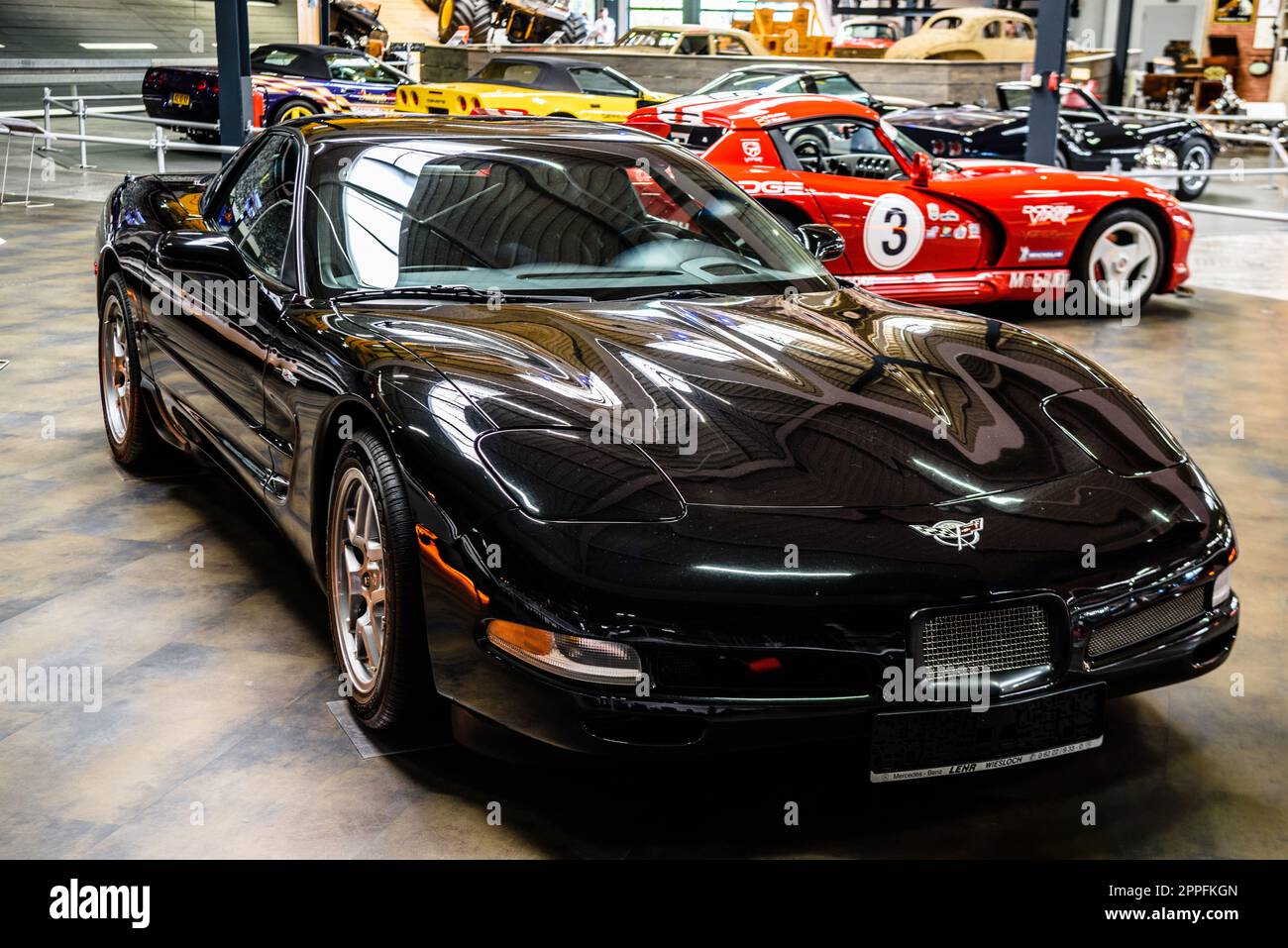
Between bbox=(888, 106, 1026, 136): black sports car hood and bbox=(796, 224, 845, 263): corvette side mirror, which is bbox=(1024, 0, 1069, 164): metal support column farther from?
bbox=(796, 224, 845, 263): corvette side mirror

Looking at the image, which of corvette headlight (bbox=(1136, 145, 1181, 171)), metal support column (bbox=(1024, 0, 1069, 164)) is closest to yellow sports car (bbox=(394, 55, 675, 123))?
metal support column (bbox=(1024, 0, 1069, 164))

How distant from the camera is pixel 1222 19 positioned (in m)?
29.9

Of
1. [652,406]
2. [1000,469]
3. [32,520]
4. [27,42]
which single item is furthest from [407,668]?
[27,42]

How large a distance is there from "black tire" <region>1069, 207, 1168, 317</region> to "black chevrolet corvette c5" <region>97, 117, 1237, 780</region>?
192 inches

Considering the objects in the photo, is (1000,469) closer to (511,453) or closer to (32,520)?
(511,453)

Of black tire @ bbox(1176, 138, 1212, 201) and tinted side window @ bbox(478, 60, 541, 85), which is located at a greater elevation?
tinted side window @ bbox(478, 60, 541, 85)

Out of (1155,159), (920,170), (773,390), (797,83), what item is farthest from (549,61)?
(773,390)

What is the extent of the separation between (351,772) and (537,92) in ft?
41.2

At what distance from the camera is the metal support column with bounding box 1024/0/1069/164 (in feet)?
33.9

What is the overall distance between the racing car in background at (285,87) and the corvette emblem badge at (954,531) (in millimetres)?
14534

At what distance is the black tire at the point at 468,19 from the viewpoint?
2616 cm

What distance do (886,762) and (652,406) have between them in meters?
0.84

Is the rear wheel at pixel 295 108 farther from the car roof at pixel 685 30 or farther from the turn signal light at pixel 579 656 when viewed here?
the turn signal light at pixel 579 656

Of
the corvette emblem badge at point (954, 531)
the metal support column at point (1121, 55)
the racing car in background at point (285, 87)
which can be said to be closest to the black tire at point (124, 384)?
the corvette emblem badge at point (954, 531)
